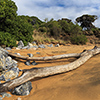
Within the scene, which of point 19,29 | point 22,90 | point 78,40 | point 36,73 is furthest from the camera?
point 78,40

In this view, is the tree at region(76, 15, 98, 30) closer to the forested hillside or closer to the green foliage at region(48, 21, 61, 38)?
the forested hillside

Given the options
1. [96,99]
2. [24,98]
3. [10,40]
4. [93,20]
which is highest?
[93,20]

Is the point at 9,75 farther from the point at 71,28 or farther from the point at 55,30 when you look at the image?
the point at 71,28

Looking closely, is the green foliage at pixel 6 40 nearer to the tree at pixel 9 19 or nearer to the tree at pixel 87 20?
the tree at pixel 9 19

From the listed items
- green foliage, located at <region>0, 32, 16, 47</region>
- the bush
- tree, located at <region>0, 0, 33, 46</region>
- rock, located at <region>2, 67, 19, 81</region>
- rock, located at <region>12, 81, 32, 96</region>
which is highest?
tree, located at <region>0, 0, 33, 46</region>

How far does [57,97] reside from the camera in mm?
1439

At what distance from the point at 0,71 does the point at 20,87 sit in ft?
3.39

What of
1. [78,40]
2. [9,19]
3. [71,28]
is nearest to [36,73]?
[9,19]

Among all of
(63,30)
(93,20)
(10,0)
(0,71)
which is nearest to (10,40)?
(10,0)

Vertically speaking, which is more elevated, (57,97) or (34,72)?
(34,72)

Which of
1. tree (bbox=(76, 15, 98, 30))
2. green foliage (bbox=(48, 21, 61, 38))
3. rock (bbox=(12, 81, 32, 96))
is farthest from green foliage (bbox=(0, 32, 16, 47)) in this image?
tree (bbox=(76, 15, 98, 30))

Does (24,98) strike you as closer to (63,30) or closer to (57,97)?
(57,97)

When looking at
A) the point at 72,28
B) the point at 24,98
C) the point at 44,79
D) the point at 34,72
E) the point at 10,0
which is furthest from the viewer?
the point at 72,28

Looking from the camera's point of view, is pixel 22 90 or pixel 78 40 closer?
pixel 22 90
